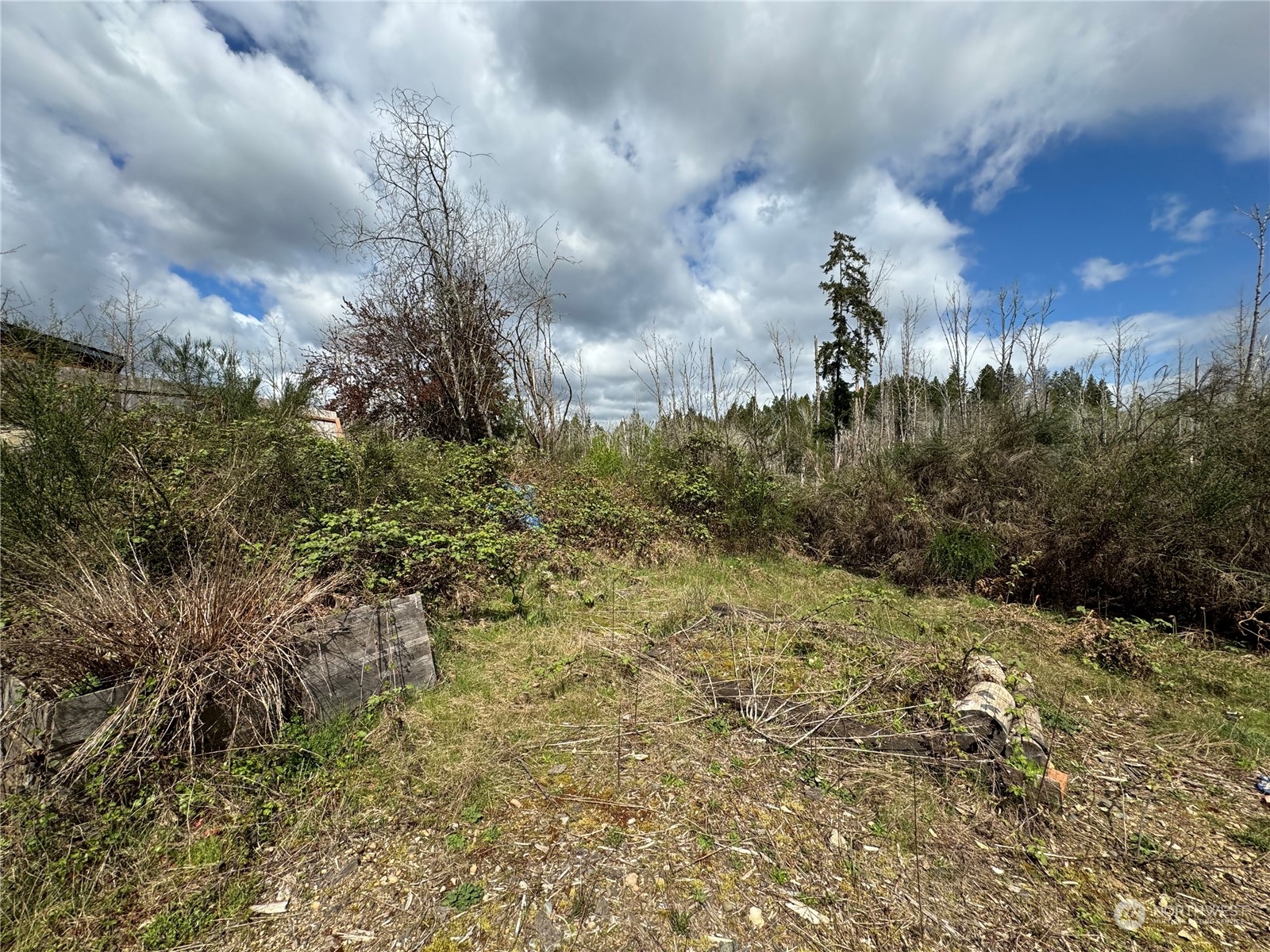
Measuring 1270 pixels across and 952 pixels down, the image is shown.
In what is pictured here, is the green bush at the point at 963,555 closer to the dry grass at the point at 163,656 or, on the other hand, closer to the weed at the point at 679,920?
the weed at the point at 679,920

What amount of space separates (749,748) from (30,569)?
4075 mm

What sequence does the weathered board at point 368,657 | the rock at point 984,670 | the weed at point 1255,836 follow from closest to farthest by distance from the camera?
the weed at point 1255,836, the weathered board at point 368,657, the rock at point 984,670

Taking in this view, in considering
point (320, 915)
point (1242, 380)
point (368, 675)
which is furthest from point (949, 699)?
point (1242, 380)

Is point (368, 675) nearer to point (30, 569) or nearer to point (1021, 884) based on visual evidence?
point (30, 569)

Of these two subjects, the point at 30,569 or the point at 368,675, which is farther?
the point at 368,675

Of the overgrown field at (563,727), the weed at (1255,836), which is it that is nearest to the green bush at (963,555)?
the overgrown field at (563,727)

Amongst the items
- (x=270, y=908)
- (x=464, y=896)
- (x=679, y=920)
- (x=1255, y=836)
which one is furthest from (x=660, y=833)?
(x=1255, y=836)

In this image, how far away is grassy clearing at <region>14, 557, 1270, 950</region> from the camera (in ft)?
5.29

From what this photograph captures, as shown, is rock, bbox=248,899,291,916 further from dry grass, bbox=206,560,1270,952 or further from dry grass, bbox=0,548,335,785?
dry grass, bbox=0,548,335,785

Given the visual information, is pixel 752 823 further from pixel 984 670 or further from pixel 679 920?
pixel 984 670

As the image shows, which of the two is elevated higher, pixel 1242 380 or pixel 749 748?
pixel 1242 380

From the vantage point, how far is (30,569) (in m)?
2.56

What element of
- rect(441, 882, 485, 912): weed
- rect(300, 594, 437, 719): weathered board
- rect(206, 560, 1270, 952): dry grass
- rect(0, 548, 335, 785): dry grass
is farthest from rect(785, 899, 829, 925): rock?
rect(0, 548, 335, 785): dry grass

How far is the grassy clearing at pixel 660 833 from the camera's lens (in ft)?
5.29
